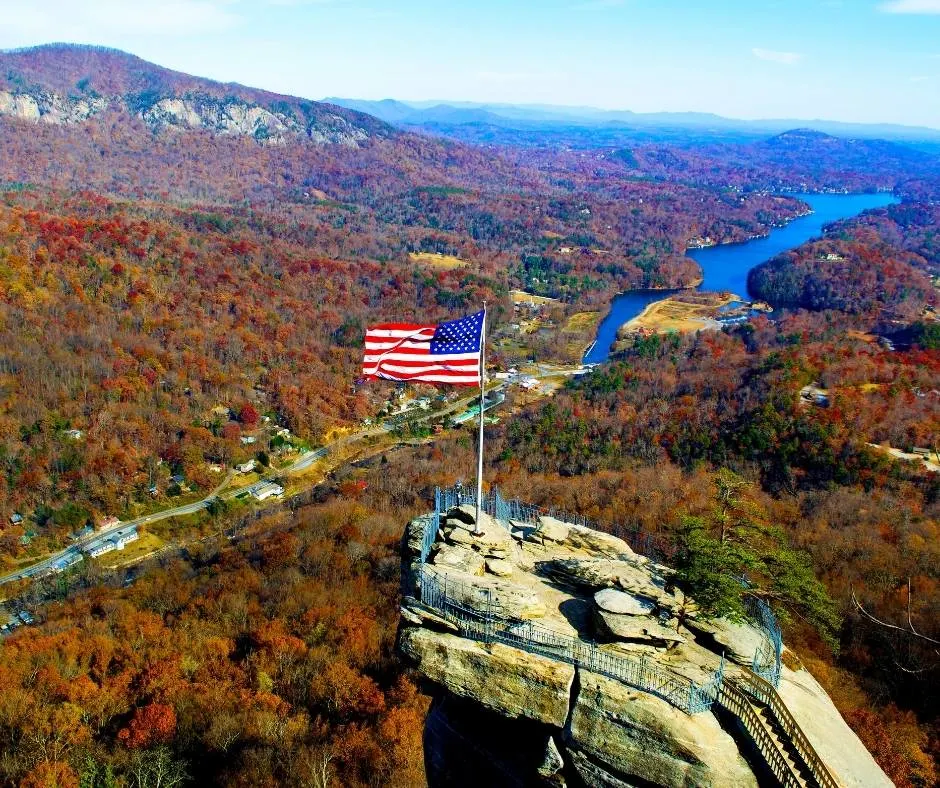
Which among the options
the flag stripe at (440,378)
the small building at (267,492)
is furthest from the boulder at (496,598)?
the small building at (267,492)

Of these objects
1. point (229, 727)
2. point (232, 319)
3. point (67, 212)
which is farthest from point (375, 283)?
point (229, 727)

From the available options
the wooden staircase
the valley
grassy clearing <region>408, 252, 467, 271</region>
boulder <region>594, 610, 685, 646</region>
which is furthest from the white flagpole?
grassy clearing <region>408, 252, 467, 271</region>

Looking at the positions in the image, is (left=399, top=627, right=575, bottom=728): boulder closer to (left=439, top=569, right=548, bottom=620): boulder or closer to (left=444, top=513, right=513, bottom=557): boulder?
(left=439, top=569, right=548, bottom=620): boulder

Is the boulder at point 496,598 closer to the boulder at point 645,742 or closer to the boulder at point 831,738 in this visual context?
the boulder at point 645,742

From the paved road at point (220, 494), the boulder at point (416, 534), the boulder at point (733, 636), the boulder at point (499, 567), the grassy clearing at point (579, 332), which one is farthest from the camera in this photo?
the grassy clearing at point (579, 332)

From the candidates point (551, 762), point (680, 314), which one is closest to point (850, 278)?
point (680, 314)
